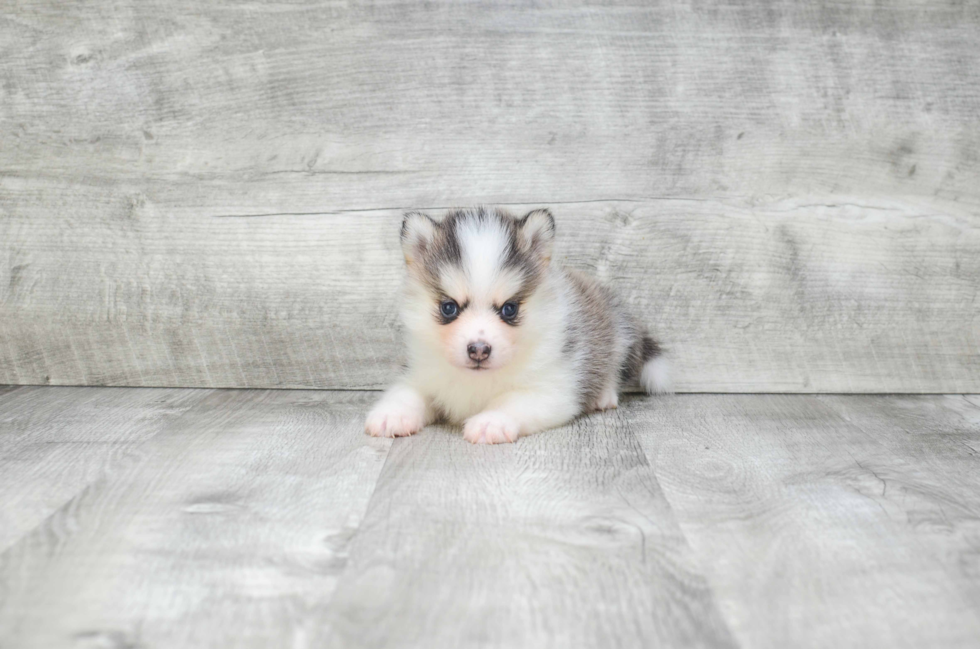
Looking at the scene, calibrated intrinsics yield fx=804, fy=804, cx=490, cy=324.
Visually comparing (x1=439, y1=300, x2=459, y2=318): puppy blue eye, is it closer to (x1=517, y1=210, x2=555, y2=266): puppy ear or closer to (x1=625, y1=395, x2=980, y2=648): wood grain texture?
(x1=517, y1=210, x2=555, y2=266): puppy ear

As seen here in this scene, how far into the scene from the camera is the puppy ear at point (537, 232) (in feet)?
8.22

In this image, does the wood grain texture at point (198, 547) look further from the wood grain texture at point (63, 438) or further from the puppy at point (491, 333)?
the puppy at point (491, 333)

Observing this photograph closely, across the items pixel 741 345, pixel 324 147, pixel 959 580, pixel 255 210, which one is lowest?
pixel 741 345

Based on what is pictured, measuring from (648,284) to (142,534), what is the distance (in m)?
2.00

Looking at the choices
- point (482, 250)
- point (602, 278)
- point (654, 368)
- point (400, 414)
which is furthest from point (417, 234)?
point (654, 368)

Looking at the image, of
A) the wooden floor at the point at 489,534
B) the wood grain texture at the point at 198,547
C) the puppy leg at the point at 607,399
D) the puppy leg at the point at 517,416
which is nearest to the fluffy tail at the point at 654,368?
the puppy leg at the point at 607,399

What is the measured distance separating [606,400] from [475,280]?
29.3 inches

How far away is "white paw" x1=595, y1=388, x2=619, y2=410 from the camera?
Result: 282 centimetres

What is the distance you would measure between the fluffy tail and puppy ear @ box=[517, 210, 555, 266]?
26.8 inches

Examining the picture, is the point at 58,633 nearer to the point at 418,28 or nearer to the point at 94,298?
the point at 94,298

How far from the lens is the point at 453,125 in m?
2.96

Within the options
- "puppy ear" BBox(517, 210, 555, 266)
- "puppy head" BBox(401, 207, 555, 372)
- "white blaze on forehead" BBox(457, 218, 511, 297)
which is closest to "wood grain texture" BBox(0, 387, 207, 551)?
"puppy head" BBox(401, 207, 555, 372)

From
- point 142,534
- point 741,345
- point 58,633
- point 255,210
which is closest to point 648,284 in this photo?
point 741,345

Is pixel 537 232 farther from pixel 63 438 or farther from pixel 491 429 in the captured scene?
pixel 63 438
